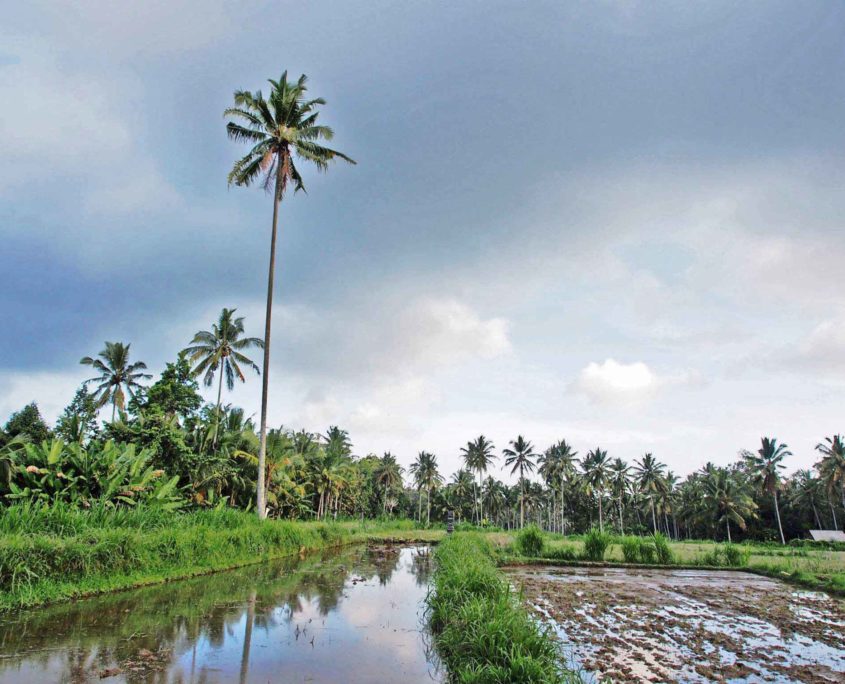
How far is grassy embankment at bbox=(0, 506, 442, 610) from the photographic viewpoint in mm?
9414

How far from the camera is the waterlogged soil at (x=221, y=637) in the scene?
6547mm

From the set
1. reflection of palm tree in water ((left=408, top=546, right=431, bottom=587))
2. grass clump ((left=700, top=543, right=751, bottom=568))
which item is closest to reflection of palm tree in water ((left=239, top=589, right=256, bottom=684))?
reflection of palm tree in water ((left=408, top=546, right=431, bottom=587))

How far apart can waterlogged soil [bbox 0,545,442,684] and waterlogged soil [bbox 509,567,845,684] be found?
3.04m

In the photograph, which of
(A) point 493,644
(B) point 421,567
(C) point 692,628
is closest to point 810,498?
(B) point 421,567

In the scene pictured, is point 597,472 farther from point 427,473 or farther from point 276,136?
point 276,136

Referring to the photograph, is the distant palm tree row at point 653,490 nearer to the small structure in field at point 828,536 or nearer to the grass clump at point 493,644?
Answer: the small structure in field at point 828,536

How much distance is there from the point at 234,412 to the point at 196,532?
2023cm

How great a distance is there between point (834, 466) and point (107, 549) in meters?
57.7

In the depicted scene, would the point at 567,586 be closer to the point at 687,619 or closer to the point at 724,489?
the point at 687,619

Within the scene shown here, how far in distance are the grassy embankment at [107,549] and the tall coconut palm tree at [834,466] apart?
5186 cm

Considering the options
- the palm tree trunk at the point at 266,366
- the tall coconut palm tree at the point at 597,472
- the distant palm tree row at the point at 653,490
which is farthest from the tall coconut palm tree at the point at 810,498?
the palm tree trunk at the point at 266,366

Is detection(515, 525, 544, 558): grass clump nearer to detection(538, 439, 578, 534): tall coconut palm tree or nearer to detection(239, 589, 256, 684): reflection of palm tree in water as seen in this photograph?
detection(239, 589, 256, 684): reflection of palm tree in water

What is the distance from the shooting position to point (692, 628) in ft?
33.9

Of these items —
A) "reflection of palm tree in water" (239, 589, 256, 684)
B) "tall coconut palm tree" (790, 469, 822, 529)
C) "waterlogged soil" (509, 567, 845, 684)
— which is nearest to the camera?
"reflection of palm tree in water" (239, 589, 256, 684)
